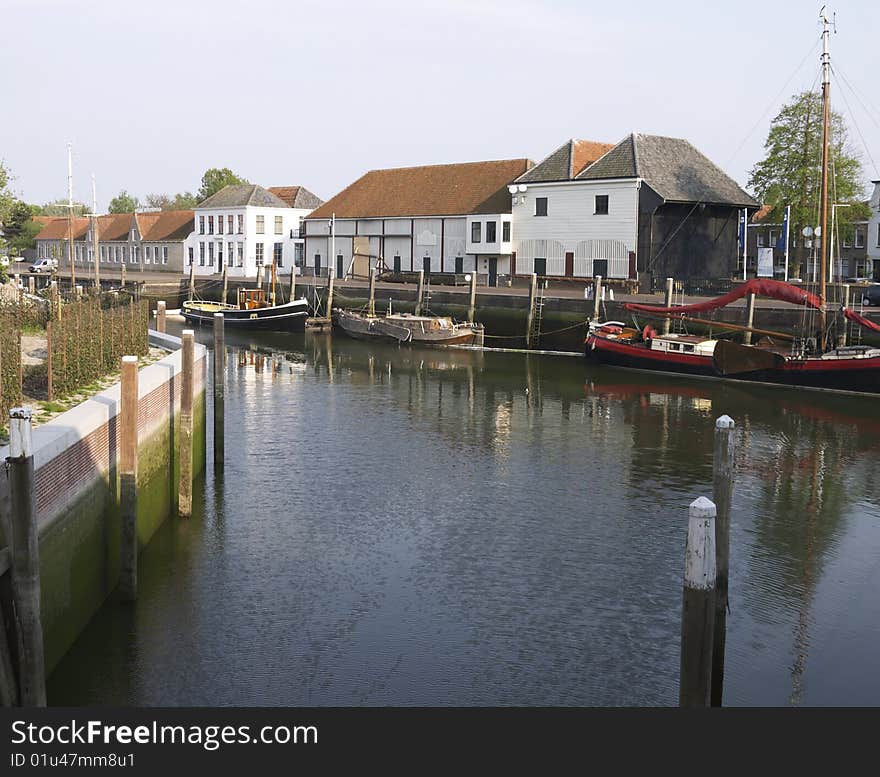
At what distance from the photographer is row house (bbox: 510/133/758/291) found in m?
57.8

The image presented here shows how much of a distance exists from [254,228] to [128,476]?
75.5 metres

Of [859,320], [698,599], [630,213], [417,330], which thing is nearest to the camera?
[698,599]

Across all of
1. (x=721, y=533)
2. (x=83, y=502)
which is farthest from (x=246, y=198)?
(x=721, y=533)

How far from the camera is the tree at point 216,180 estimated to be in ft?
399

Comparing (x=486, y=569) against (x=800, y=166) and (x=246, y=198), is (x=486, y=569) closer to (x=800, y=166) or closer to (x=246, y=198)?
(x=800, y=166)

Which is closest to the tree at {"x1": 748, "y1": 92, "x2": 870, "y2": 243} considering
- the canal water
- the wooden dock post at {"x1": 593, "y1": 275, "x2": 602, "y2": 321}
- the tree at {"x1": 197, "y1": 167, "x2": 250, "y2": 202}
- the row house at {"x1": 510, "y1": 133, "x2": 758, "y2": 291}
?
the row house at {"x1": 510, "y1": 133, "x2": 758, "y2": 291}

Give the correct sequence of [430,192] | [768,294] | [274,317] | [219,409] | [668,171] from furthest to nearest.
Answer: [430,192] < [668,171] < [274,317] < [768,294] < [219,409]

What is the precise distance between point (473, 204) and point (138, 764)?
61470 millimetres

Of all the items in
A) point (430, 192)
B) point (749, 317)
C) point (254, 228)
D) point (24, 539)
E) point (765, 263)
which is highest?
point (430, 192)

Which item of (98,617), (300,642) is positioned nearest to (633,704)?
(300,642)

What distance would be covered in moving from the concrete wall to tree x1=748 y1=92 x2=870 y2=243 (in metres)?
51.9

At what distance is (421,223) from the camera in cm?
7038

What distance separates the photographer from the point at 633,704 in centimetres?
1218

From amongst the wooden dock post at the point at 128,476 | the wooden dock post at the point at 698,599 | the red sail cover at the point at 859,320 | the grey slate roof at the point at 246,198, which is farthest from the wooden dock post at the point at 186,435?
the grey slate roof at the point at 246,198
